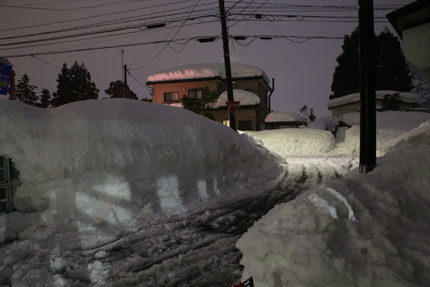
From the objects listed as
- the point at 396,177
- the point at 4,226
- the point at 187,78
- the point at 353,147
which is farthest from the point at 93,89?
the point at 396,177

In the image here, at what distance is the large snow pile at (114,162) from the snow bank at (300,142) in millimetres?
9352

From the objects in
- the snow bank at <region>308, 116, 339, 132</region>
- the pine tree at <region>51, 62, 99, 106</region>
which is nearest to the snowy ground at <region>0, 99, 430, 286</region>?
the snow bank at <region>308, 116, 339, 132</region>

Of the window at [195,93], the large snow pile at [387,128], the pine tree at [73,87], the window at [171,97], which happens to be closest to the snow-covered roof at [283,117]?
the window at [195,93]

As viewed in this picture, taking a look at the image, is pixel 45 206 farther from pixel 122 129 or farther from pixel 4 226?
pixel 122 129

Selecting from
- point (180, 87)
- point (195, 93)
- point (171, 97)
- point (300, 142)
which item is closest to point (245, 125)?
point (195, 93)

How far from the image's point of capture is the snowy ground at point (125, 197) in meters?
3.39

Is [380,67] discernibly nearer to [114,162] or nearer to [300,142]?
[300,142]

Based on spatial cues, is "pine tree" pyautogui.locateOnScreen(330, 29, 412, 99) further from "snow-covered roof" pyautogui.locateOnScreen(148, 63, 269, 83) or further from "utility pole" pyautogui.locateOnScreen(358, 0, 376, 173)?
"utility pole" pyautogui.locateOnScreen(358, 0, 376, 173)

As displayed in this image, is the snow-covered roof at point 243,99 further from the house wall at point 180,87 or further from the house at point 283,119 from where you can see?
the house at point 283,119

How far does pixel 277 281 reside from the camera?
2420 mm

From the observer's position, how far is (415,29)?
21.4ft

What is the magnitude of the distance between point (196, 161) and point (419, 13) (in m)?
6.55

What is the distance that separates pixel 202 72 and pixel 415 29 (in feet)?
66.2

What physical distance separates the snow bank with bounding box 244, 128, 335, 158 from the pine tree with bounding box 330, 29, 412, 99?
54.8 ft
